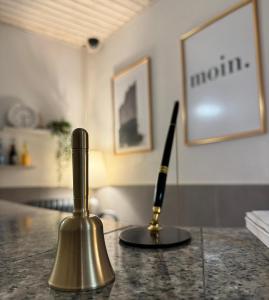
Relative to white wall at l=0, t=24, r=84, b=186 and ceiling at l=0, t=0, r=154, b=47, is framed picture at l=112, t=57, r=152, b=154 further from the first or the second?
white wall at l=0, t=24, r=84, b=186

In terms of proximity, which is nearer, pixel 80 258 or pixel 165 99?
pixel 80 258

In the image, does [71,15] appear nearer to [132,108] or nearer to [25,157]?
[132,108]

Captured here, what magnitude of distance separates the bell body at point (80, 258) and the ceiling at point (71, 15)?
267 centimetres

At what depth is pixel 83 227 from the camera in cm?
42

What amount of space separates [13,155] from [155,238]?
2.52 meters

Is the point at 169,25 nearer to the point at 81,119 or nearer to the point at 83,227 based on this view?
Result: the point at 81,119

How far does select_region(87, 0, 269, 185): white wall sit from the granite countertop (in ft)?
3.85

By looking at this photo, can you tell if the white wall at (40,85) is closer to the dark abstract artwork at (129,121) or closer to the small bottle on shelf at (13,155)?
the small bottle on shelf at (13,155)

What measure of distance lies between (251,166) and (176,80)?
99 cm

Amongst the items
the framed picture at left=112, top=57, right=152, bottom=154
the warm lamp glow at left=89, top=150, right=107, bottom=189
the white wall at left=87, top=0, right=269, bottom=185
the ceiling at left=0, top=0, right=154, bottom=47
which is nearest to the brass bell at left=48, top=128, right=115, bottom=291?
the white wall at left=87, top=0, right=269, bottom=185

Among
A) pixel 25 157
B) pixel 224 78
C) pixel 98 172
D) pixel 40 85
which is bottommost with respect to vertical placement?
pixel 98 172

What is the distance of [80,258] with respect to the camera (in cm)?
41

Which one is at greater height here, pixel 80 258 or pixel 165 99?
pixel 165 99

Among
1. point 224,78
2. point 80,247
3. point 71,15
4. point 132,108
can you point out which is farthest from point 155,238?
point 71,15
